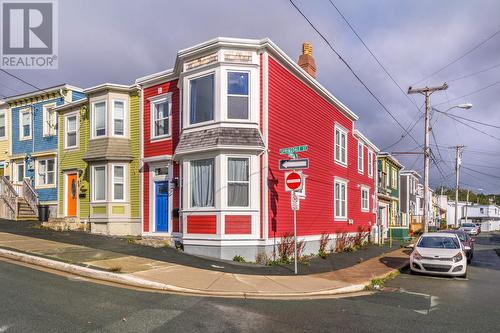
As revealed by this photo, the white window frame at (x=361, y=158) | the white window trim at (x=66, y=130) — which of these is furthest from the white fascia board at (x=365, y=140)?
the white window trim at (x=66, y=130)

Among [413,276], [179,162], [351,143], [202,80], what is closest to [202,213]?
[179,162]

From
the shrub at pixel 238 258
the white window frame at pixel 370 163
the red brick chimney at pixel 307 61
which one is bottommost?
the shrub at pixel 238 258

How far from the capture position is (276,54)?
633 inches

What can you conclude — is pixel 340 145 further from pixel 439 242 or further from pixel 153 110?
pixel 153 110

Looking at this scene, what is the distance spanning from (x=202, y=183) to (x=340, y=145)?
11075mm

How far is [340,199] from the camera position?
23891 millimetres

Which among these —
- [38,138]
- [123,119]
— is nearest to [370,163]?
[123,119]

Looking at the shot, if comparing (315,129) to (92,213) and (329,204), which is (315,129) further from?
(92,213)

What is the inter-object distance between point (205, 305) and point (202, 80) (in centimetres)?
947

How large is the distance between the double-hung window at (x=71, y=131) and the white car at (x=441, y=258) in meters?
16.5

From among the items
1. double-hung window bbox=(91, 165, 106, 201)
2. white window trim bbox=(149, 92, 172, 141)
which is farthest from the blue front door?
double-hung window bbox=(91, 165, 106, 201)

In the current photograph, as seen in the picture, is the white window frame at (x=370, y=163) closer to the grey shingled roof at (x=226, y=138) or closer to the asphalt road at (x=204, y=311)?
the grey shingled roof at (x=226, y=138)

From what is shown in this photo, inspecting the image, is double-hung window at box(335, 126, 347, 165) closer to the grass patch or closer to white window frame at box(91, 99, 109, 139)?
the grass patch

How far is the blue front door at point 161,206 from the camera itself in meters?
18.0
